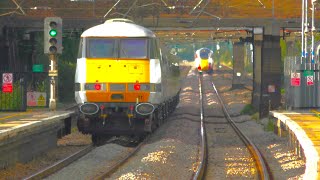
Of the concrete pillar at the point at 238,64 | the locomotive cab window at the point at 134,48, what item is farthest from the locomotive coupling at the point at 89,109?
the concrete pillar at the point at 238,64

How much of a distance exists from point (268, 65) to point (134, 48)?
15053mm

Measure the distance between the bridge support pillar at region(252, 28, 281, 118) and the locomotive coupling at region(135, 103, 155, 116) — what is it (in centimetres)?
1437

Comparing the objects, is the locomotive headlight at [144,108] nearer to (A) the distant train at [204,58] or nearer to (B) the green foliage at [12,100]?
(B) the green foliage at [12,100]

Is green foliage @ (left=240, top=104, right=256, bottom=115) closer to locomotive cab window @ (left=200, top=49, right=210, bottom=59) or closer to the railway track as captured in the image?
the railway track

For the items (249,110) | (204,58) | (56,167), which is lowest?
(56,167)

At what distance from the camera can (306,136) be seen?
620 inches

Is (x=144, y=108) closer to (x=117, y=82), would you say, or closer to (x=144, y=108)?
(x=144, y=108)

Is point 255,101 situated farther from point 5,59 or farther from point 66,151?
point 66,151

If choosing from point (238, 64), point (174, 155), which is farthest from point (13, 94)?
point (238, 64)

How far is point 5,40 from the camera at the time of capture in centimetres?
3428

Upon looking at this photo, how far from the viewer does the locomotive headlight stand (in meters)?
20.3

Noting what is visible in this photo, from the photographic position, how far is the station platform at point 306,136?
11.7 m

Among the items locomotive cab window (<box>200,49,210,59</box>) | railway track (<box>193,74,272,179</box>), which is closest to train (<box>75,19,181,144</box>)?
railway track (<box>193,74,272,179</box>)

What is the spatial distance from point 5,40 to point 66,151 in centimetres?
1651
